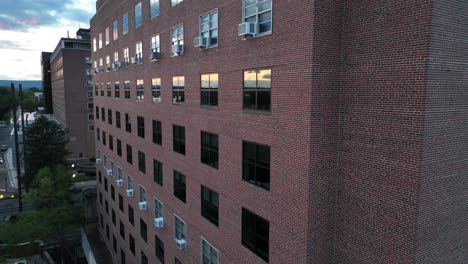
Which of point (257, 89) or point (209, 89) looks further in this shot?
point (209, 89)

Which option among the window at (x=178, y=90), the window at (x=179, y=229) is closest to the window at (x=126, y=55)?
the window at (x=178, y=90)

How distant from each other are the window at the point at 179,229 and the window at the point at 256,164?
6980mm

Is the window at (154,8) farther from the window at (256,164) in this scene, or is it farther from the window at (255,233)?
the window at (255,233)

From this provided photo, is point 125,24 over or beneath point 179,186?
over

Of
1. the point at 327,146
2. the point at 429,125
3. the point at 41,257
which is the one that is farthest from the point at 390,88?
the point at 41,257

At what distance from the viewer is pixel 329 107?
986 centimetres

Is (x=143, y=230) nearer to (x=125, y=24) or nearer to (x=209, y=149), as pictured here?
(x=209, y=149)

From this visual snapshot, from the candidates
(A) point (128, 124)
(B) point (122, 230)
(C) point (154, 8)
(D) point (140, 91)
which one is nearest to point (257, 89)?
(C) point (154, 8)

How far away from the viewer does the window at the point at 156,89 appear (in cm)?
2006

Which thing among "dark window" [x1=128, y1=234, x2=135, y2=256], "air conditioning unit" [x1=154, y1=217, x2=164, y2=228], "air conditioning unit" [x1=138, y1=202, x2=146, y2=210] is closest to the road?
"dark window" [x1=128, y1=234, x2=135, y2=256]

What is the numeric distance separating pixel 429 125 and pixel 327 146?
9.11 ft

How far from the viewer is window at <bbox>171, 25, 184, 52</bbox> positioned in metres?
16.9

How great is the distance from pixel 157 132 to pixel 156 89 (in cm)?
270

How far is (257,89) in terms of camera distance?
1161 cm
